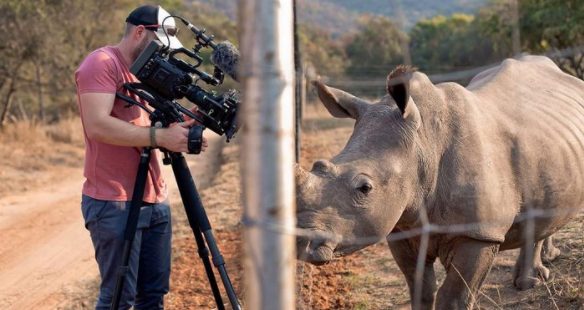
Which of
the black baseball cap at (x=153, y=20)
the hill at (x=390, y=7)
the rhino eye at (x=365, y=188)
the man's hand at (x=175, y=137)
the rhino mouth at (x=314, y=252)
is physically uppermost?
the hill at (x=390, y=7)

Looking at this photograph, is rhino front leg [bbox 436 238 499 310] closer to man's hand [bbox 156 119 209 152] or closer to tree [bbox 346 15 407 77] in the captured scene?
man's hand [bbox 156 119 209 152]

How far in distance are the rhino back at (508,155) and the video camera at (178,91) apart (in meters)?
1.16

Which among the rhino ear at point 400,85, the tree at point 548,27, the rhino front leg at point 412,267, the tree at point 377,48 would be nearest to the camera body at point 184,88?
the rhino ear at point 400,85

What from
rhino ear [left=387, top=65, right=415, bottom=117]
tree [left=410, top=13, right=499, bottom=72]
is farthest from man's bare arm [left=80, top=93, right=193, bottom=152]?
tree [left=410, top=13, right=499, bottom=72]

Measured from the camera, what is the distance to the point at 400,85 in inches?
157

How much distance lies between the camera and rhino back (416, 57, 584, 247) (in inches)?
170

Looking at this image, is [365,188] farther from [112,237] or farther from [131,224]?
[112,237]

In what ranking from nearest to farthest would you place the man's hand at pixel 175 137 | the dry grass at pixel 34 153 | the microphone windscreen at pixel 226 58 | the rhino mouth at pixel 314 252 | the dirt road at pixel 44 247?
the rhino mouth at pixel 314 252 → the microphone windscreen at pixel 226 58 → the man's hand at pixel 175 137 → the dirt road at pixel 44 247 → the dry grass at pixel 34 153

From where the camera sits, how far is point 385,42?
73.3 ft

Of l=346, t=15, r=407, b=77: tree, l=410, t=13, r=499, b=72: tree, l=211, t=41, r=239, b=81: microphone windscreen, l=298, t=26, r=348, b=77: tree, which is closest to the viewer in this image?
l=211, t=41, r=239, b=81: microphone windscreen

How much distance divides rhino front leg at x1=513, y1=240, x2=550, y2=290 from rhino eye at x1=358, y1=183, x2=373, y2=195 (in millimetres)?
1885

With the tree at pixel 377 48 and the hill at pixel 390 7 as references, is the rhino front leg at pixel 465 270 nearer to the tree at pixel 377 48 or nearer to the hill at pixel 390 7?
the hill at pixel 390 7

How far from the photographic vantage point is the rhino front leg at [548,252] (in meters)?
6.25

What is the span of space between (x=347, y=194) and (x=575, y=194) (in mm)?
1882
